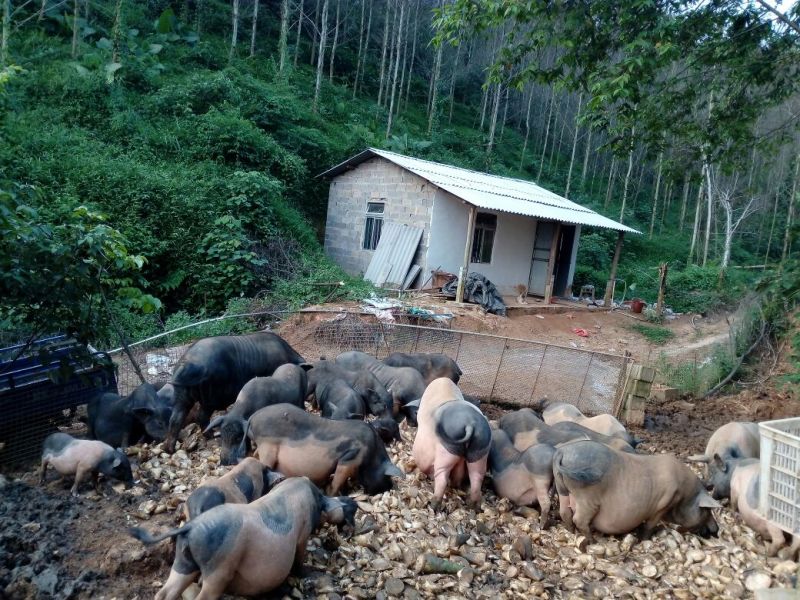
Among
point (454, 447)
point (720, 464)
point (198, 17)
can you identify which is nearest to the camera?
point (454, 447)

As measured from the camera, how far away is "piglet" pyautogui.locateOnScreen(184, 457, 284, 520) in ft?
12.7

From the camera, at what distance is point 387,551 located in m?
4.39

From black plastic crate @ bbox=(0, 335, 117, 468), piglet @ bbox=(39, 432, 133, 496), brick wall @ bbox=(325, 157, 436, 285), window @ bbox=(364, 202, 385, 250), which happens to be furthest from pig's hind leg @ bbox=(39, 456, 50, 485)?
window @ bbox=(364, 202, 385, 250)

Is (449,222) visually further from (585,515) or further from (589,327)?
(585,515)

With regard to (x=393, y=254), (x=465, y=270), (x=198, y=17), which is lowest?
(x=465, y=270)

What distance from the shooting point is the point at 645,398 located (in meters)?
8.27

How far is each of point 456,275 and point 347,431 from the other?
11552mm

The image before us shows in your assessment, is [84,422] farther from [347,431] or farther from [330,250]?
[330,250]

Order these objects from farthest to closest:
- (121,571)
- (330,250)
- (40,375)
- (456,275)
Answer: (330,250)
(456,275)
(40,375)
(121,571)

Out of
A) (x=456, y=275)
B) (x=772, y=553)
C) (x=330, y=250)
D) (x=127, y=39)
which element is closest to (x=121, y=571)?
(x=772, y=553)

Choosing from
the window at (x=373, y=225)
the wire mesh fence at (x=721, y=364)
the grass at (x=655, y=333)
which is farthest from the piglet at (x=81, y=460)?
the grass at (x=655, y=333)

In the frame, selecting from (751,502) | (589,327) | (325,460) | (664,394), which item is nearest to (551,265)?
(589,327)

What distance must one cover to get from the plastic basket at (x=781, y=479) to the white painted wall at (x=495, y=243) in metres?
12.8

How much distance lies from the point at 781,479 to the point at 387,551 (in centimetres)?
256
